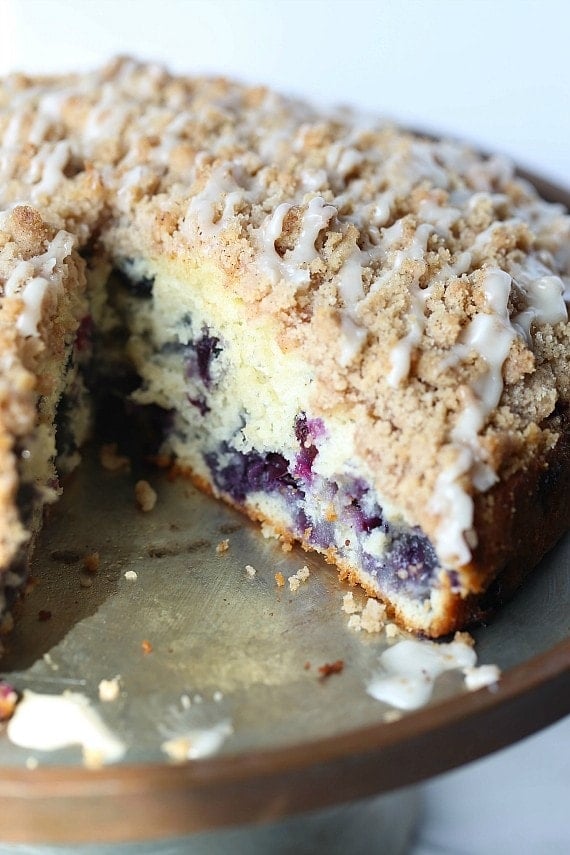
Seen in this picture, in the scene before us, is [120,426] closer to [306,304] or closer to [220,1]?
[306,304]

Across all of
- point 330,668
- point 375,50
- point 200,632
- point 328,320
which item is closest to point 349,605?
point 330,668

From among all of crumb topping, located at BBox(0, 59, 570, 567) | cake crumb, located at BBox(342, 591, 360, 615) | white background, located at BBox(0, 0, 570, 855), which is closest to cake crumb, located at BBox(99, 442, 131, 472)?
crumb topping, located at BBox(0, 59, 570, 567)

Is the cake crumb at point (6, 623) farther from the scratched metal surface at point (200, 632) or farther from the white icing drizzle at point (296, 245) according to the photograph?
the white icing drizzle at point (296, 245)

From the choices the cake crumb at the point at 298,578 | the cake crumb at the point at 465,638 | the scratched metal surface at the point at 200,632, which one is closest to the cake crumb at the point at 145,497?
the scratched metal surface at the point at 200,632

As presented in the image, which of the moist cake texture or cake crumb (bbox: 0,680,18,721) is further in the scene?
the moist cake texture

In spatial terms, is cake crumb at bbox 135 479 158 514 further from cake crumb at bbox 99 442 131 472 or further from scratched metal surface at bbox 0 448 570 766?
cake crumb at bbox 99 442 131 472
